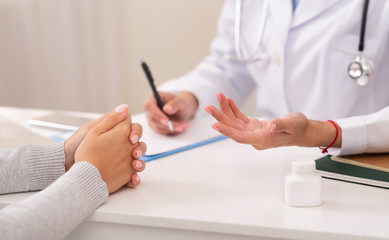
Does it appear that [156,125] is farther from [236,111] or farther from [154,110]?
[236,111]

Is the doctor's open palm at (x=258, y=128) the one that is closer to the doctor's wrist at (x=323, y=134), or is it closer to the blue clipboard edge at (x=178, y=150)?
the doctor's wrist at (x=323, y=134)

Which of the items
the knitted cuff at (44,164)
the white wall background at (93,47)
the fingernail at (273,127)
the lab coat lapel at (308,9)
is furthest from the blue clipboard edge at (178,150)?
the white wall background at (93,47)

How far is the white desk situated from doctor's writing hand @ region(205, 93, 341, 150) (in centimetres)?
7

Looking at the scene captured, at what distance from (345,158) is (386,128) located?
0.11 metres

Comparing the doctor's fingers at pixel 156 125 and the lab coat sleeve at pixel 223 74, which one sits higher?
the lab coat sleeve at pixel 223 74

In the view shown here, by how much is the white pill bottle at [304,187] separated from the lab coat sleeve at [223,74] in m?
0.74

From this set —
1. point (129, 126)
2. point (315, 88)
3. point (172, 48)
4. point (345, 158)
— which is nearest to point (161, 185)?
point (129, 126)

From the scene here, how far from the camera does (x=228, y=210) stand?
75 cm

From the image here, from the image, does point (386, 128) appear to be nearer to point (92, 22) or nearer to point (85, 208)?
point (85, 208)

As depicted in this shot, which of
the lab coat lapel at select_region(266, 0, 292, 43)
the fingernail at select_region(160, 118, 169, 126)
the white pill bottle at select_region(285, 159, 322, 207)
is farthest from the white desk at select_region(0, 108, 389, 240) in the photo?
the lab coat lapel at select_region(266, 0, 292, 43)

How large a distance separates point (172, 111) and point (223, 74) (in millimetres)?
389

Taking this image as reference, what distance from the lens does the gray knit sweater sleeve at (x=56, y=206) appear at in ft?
2.29

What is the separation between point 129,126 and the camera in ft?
2.97

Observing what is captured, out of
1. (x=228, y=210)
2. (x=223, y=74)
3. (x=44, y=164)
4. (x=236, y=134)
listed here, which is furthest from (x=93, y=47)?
(x=228, y=210)
